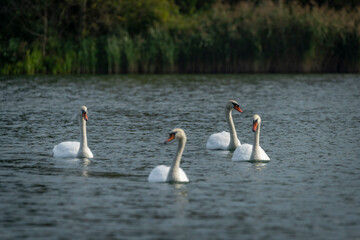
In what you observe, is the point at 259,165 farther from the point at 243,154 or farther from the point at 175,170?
the point at 175,170

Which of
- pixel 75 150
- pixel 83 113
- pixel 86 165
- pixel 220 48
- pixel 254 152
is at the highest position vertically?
pixel 220 48

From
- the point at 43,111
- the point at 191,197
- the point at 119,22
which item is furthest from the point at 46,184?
the point at 119,22

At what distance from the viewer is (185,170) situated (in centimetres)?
1441

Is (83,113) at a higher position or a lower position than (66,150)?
higher

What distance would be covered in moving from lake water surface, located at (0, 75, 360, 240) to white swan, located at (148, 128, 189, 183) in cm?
16

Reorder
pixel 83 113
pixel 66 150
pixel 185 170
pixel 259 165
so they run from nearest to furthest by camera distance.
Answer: pixel 185 170, pixel 259 165, pixel 66 150, pixel 83 113

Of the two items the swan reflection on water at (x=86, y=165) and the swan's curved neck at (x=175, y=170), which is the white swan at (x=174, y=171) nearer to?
the swan's curved neck at (x=175, y=170)

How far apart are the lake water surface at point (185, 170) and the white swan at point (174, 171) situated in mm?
158

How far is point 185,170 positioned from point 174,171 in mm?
1746

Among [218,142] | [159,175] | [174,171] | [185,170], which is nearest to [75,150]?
[185,170]

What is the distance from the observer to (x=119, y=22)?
162 ft

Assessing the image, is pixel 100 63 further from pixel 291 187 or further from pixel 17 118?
pixel 291 187

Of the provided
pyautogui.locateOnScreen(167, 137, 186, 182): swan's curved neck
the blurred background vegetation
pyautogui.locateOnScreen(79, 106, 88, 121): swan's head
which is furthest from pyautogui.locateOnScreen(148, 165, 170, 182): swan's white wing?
the blurred background vegetation

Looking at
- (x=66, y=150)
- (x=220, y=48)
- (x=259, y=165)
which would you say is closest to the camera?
(x=259, y=165)
